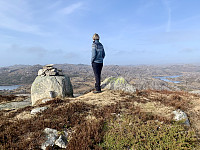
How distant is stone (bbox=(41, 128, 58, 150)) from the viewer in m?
4.07

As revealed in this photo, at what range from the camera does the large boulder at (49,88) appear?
1059cm

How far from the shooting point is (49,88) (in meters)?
10.6

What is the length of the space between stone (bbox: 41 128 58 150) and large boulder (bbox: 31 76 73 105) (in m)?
5.98

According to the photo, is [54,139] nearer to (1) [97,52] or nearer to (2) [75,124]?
(2) [75,124]

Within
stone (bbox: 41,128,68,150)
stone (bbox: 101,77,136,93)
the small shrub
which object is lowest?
the small shrub

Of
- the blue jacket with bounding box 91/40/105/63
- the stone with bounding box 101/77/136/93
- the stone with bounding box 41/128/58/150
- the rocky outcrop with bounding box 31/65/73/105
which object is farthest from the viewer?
the stone with bounding box 101/77/136/93

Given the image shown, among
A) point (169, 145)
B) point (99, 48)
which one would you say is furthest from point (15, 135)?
point (99, 48)

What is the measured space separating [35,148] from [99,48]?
24.4 feet

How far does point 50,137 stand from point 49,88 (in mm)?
6872

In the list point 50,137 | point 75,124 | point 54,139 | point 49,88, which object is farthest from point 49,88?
point 54,139

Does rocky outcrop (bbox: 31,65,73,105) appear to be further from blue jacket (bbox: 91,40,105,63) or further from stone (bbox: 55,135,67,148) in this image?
stone (bbox: 55,135,67,148)

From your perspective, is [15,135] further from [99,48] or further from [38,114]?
[99,48]

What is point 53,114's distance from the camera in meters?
6.28

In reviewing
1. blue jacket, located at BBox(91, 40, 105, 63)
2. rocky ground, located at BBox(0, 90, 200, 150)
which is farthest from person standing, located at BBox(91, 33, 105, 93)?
rocky ground, located at BBox(0, 90, 200, 150)
